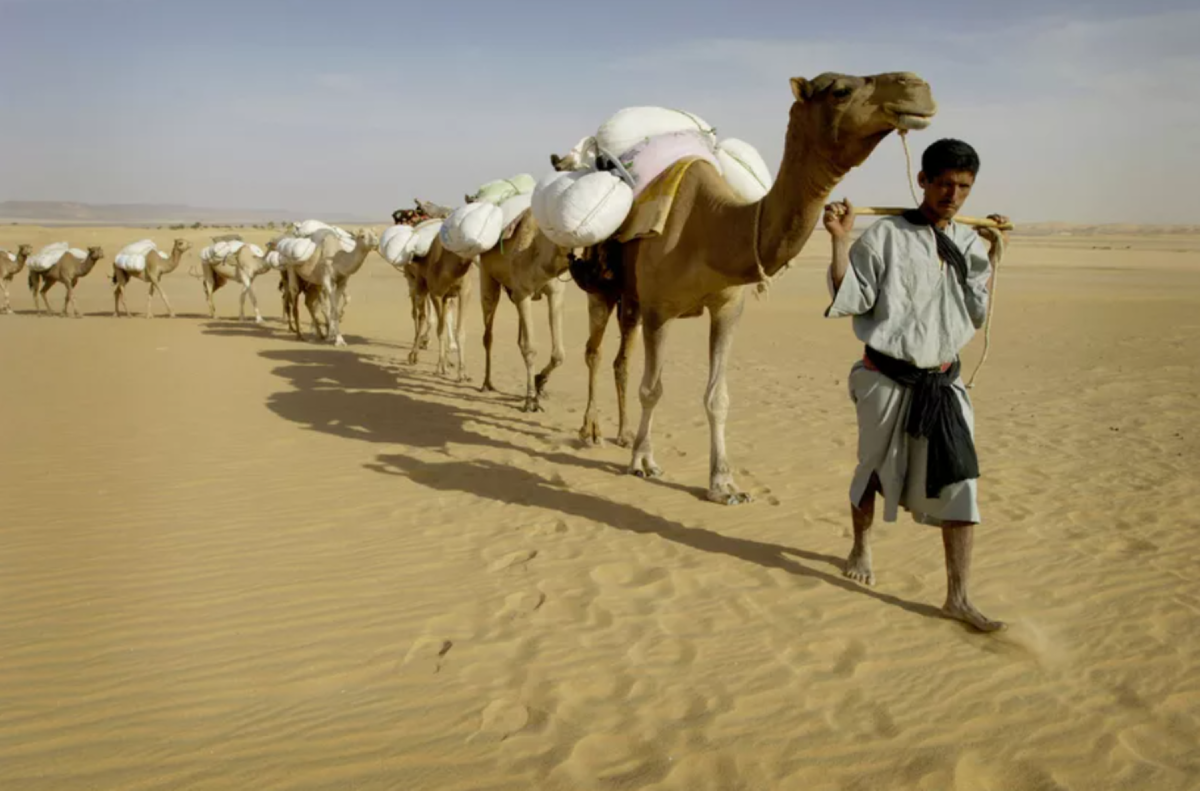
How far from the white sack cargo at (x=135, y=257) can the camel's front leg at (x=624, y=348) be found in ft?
60.6

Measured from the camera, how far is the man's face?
3812 millimetres

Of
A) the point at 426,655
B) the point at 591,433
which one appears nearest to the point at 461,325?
the point at 591,433

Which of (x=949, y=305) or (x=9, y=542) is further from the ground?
(x=949, y=305)

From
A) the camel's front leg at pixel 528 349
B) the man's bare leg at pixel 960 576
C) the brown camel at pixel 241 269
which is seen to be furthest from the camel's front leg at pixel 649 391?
the brown camel at pixel 241 269

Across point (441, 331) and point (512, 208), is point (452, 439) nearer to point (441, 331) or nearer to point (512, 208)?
point (512, 208)

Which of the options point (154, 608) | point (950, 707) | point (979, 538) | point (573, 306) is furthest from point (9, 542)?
Result: point (573, 306)

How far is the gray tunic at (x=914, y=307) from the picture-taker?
12.8 feet

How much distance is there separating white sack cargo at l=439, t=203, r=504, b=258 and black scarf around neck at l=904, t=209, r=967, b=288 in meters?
6.35

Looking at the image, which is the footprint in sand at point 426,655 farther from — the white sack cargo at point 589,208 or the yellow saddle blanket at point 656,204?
the yellow saddle blanket at point 656,204

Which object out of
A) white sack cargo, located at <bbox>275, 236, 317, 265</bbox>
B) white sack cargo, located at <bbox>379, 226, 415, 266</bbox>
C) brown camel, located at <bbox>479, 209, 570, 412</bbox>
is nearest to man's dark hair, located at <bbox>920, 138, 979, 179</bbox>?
brown camel, located at <bbox>479, 209, 570, 412</bbox>

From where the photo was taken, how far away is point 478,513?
237 inches

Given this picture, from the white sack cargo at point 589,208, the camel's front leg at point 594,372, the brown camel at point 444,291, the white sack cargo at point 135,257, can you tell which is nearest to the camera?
the white sack cargo at point 589,208

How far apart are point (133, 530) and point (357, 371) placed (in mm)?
7572

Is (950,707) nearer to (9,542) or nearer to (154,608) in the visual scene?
(154,608)
